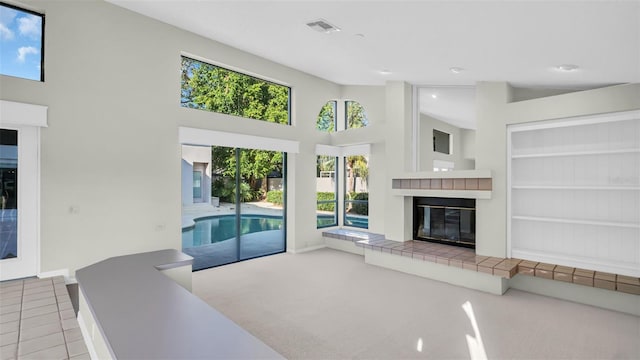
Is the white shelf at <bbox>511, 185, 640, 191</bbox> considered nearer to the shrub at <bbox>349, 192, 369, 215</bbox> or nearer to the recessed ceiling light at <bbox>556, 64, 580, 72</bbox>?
the recessed ceiling light at <bbox>556, 64, 580, 72</bbox>

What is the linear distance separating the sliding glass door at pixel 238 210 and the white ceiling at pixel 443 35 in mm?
1954

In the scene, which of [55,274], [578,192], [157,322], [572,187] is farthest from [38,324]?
[578,192]

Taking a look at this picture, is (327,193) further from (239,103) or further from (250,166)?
(239,103)

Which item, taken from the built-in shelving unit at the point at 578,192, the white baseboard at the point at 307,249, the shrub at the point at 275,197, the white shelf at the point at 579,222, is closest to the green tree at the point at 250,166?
the shrub at the point at 275,197

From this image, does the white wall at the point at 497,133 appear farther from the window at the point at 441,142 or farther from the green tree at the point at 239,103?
the green tree at the point at 239,103

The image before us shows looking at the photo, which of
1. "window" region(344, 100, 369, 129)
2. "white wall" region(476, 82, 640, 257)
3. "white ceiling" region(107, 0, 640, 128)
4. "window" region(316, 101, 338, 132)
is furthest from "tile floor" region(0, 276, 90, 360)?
"window" region(344, 100, 369, 129)

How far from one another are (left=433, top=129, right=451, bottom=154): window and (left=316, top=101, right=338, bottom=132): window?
244cm

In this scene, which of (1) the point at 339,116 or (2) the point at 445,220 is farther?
(1) the point at 339,116

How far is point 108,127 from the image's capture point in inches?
150

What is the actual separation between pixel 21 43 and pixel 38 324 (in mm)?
3073

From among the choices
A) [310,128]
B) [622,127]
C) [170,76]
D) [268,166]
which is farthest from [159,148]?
[622,127]

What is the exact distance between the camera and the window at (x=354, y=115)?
22.3 ft

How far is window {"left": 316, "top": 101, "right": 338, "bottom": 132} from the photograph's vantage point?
6926mm

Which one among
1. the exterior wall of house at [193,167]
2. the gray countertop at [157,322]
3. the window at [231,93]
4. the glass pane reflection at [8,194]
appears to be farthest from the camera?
the exterior wall of house at [193,167]
